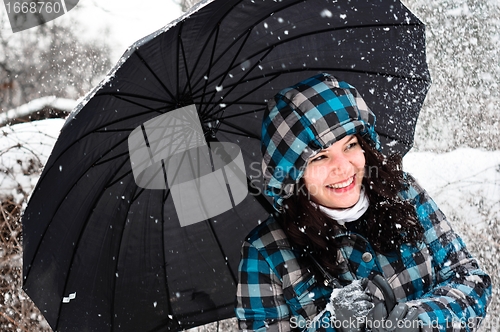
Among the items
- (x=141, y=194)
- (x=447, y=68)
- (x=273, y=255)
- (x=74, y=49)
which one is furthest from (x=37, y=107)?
(x=447, y=68)

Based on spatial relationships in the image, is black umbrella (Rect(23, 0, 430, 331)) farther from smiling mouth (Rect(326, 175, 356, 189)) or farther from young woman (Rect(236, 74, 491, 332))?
smiling mouth (Rect(326, 175, 356, 189))

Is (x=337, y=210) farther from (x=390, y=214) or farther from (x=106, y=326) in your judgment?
(x=106, y=326)

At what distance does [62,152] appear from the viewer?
1719 mm

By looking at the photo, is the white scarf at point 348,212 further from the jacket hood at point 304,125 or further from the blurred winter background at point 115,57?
the blurred winter background at point 115,57

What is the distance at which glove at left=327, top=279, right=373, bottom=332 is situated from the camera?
1527 millimetres

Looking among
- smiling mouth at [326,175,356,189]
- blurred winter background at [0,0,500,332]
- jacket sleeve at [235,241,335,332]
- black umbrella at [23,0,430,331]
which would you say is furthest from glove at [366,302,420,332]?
blurred winter background at [0,0,500,332]

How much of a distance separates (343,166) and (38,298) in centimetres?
128

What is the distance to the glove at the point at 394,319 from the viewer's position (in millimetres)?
1435

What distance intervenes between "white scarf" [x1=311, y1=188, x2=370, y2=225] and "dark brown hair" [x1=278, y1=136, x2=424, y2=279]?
Result: 0.8 inches

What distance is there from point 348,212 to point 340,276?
0.73ft

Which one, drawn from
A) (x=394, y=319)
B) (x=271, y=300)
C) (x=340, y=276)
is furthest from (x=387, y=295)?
(x=271, y=300)

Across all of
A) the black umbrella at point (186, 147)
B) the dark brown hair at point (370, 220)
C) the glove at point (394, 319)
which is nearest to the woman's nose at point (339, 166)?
the dark brown hair at point (370, 220)

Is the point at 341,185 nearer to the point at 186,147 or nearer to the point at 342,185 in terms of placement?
the point at 342,185

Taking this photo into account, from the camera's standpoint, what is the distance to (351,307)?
154 centimetres
